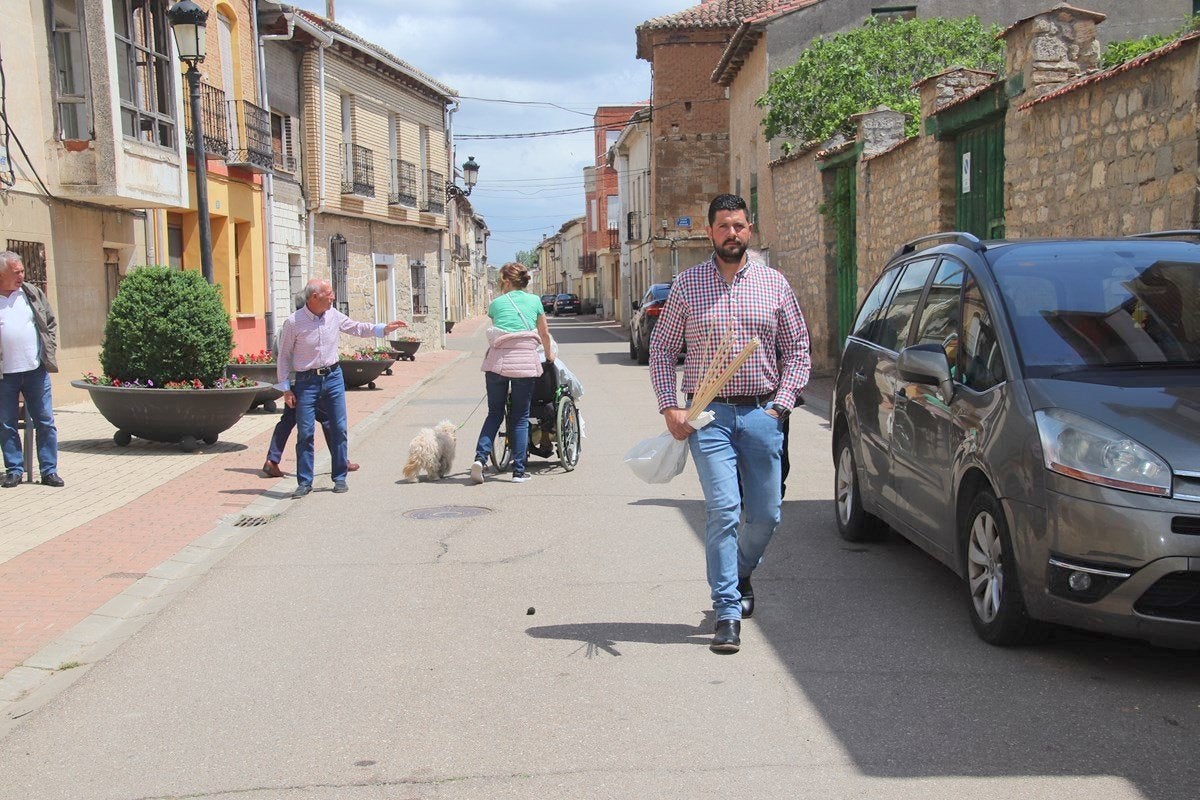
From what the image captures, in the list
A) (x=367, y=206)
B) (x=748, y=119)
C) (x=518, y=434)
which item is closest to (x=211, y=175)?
(x=367, y=206)

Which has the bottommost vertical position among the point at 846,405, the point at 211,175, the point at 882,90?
the point at 846,405

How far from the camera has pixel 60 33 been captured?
15.0 metres

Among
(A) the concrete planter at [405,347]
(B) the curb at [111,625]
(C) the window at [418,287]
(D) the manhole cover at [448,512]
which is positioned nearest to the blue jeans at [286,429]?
(B) the curb at [111,625]

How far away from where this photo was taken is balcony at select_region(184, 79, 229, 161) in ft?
63.8

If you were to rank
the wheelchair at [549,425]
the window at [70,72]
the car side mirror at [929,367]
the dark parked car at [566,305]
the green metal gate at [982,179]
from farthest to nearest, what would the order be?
the dark parked car at [566,305] < the window at [70,72] < the green metal gate at [982,179] < the wheelchair at [549,425] < the car side mirror at [929,367]

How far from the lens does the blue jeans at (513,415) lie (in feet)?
32.3

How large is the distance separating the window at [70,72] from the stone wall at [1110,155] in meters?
11.1

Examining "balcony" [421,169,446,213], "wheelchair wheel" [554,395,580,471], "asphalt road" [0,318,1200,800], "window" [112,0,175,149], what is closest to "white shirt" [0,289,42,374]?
"asphalt road" [0,318,1200,800]

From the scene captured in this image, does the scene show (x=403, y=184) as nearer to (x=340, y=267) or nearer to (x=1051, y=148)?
(x=340, y=267)

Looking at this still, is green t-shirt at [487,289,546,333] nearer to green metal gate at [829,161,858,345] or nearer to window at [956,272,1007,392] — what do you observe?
window at [956,272,1007,392]

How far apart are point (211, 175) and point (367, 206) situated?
9.91 m

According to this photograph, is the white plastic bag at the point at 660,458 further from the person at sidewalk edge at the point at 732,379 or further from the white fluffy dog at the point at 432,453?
the white fluffy dog at the point at 432,453

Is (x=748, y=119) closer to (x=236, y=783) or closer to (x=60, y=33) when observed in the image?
(x=60, y=33)

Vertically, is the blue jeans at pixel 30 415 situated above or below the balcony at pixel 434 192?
below
